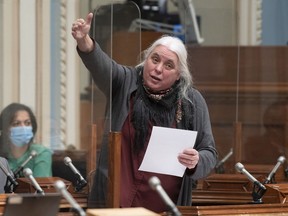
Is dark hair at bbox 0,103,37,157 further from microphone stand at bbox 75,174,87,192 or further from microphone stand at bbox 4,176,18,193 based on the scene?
microphone stand at bbox 75,174,87,192

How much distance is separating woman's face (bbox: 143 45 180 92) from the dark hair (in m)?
0.89

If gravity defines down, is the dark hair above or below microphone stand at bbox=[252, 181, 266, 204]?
above

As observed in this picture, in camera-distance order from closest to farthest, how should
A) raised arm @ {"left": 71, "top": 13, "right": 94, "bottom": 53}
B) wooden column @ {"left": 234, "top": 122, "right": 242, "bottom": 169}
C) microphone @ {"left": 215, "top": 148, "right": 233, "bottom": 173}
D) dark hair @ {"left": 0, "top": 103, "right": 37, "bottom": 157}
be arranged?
raised arm @ {"left": 71, "top": 13, "right": 94, "bottom": 53}
dark hair @ {"left": 0, "top": 103, "right": 37, "bottom": 157}
microphone @ {"left": 215, "top": 148, "right": 233, "bottom": 173}
wooden column @ {"left": 234, "top": 122, "right": 242, "bottom": 169}

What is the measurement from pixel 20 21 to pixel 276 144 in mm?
2541

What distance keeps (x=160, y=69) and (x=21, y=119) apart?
3.87 feet

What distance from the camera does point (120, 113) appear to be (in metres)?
4.51

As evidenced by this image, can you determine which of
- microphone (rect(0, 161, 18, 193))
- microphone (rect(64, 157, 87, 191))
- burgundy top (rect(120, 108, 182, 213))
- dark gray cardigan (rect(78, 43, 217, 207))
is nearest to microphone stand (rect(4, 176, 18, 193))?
microphone (rect(0, 161, 18, 193))

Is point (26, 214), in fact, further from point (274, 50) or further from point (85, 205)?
point (274, 50)

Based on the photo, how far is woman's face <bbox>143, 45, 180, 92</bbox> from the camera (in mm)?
4562

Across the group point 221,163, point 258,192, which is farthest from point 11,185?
point 221,163

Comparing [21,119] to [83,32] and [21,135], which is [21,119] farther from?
[83,32]

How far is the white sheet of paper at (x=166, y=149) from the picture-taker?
4.37 meters

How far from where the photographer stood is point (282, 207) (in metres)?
4.41

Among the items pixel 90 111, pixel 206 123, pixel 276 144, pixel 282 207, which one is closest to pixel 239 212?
pixel 282 207
